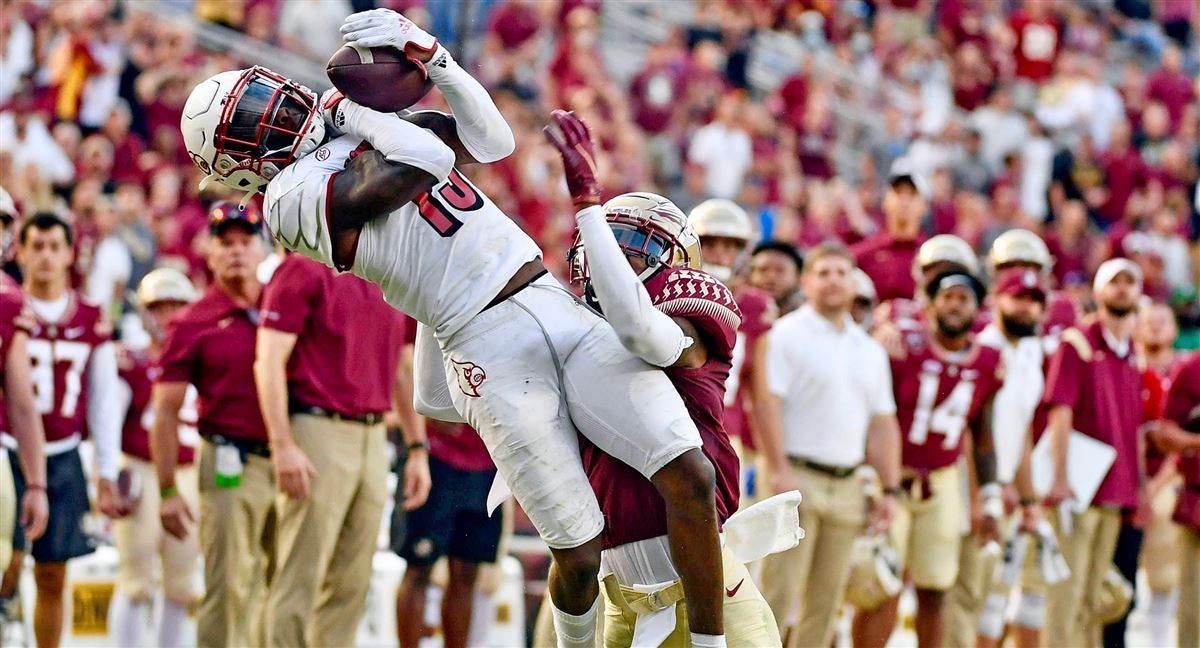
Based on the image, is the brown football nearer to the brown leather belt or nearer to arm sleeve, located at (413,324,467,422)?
the brown leather belt

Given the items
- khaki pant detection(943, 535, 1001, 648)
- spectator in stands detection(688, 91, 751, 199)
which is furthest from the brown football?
spectator in stands detection(688, 91, 751, 199)

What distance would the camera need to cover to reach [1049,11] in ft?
63.3

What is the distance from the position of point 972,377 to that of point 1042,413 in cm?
100

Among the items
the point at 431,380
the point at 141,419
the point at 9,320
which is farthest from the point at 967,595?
the point at 9,320

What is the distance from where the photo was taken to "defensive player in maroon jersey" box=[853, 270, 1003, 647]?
8250mm

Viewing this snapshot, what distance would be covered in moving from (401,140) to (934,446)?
4.35 meters

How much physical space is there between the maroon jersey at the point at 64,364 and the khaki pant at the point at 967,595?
13.4ft

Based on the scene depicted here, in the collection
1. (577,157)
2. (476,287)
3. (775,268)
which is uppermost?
(577,157)

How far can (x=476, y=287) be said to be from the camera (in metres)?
4.75

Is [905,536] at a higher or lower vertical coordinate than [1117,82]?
lower

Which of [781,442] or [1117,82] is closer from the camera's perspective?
[781,442]

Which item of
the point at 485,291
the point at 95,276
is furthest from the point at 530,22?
the point at 485,291

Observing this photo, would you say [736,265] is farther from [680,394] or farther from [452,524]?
[680,394]

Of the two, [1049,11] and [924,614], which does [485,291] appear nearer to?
[924,614]
